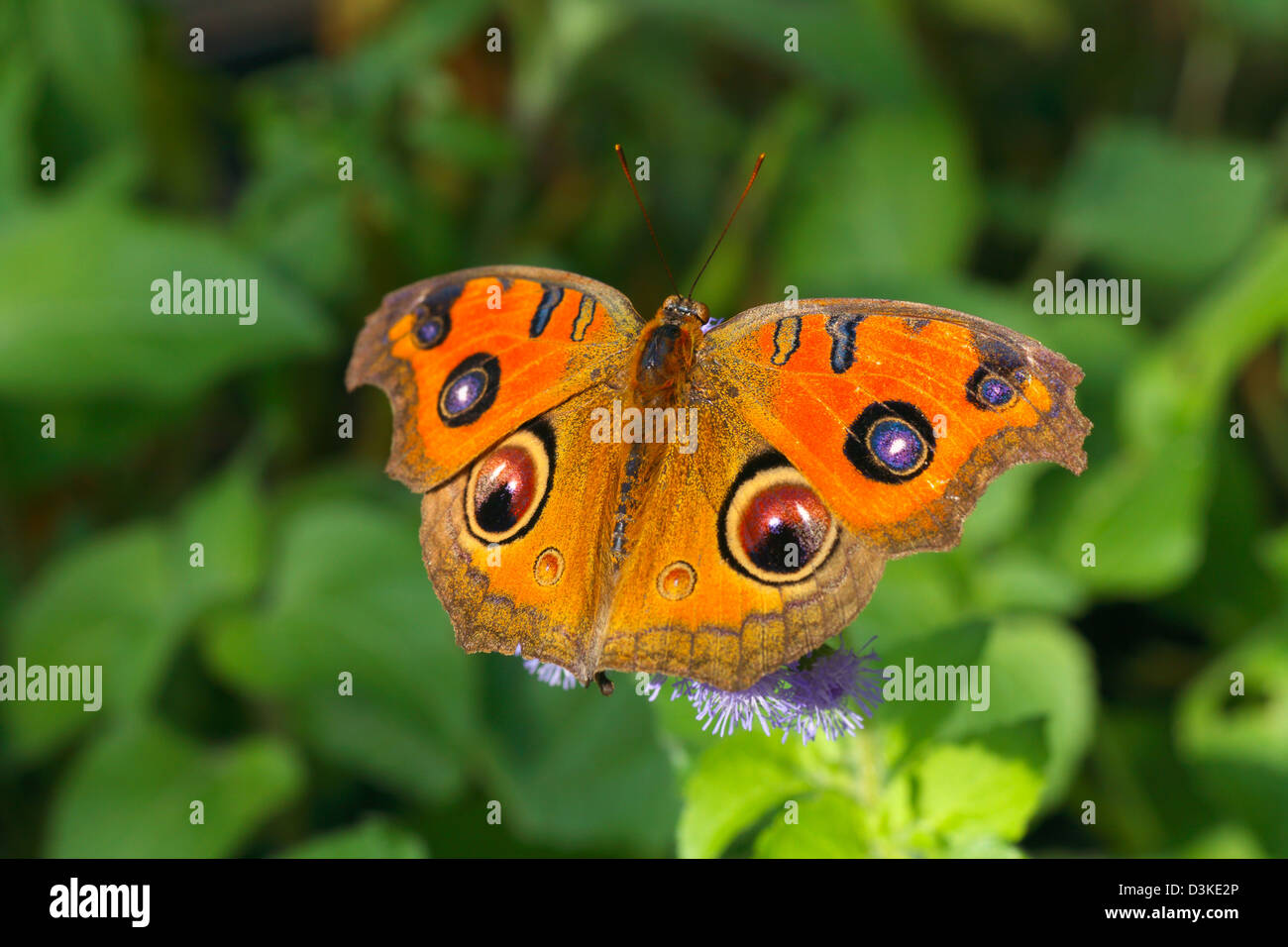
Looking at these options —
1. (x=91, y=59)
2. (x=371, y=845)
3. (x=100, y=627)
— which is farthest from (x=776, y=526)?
(x=91, y=59)

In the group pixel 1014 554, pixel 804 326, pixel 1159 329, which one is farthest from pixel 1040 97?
pixel 804 326

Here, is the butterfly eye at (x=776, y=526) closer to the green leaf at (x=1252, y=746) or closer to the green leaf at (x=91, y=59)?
the green leaf at (x=1252, y=746)

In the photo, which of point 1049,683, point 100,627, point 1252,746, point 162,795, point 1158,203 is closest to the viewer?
point 1049,683

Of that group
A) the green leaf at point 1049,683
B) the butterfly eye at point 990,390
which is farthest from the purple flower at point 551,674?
the green leaf at point 1049,683

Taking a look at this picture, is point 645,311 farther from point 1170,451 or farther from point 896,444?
point 896,444

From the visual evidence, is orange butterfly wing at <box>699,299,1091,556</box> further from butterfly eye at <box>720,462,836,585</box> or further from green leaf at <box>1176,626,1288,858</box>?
green leaf at <box>1176,626,1288,858</box>

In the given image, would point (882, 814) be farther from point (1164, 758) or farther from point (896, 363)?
point (1164, 758)

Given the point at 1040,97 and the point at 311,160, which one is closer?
the point at 311,160

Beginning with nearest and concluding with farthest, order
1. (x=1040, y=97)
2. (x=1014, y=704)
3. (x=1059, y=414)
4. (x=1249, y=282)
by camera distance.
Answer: (x=1059, y=414) < (x=1014, y=704) < (x=1249, y=282) < (x=1040, y=97)
